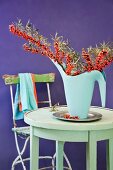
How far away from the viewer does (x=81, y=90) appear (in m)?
1.63

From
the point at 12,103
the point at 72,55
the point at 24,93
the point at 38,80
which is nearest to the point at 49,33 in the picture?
the point at 38,80

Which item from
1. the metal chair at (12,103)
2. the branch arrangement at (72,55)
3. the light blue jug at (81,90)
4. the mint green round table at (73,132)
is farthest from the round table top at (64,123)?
the metal chair at (12,103)

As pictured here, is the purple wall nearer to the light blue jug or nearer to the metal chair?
the metal chair

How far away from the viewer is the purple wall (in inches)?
107

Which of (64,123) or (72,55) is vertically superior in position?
(72,55)

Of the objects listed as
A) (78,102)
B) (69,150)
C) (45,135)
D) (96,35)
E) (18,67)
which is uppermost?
(96,35)

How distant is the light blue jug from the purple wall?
113 cm

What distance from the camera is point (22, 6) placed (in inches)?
108

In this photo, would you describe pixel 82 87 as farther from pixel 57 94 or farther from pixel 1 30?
pixel 1 30

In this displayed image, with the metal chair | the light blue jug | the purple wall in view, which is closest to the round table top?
the light blue jug

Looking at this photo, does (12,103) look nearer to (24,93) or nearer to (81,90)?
(24,93)

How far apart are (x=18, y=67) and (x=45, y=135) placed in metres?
1.25

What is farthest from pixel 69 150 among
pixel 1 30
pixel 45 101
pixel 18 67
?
pixel 1 30

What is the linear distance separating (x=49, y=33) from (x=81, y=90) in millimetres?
1300
